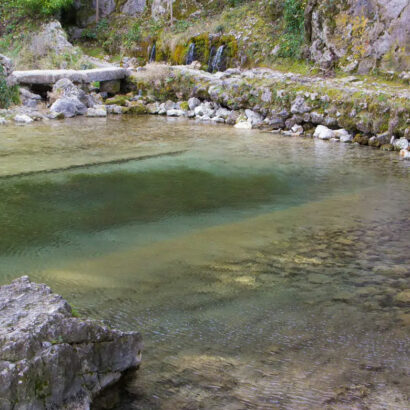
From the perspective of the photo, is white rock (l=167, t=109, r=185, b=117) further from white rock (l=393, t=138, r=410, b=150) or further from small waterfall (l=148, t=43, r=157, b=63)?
white rock (l=393, t=138, r=410, b=150)

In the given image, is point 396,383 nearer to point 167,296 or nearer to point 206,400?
point 206,400

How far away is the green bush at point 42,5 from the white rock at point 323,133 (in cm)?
1976

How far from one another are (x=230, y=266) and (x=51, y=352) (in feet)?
8.97

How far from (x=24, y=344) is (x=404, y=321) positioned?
293 centimetres

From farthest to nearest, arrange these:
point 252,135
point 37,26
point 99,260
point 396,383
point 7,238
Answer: point 37,26 < point 252,135 < point 7,238 < point 99,260 < point 396,383

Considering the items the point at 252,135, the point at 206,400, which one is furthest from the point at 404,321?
the point at 252,135

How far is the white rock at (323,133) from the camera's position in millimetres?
14258

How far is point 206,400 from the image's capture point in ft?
9.44

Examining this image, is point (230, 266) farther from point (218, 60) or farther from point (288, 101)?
point (218, 60)

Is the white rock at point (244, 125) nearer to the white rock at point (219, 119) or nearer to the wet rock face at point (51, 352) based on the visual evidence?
the white rock at point (219, 119)

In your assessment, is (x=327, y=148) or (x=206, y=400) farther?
(x=327, y=148)

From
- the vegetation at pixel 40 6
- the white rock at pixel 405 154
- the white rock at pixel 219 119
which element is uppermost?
the vegetation at pixel 40 6

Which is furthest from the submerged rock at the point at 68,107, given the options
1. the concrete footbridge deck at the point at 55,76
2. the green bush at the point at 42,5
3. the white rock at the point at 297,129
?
the green bush at the point at 42,5

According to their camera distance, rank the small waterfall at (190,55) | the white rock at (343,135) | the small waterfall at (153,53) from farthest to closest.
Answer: the small waterfall at (153,53) → the small waterfall at (190,55) → the white rock at (343,135)
